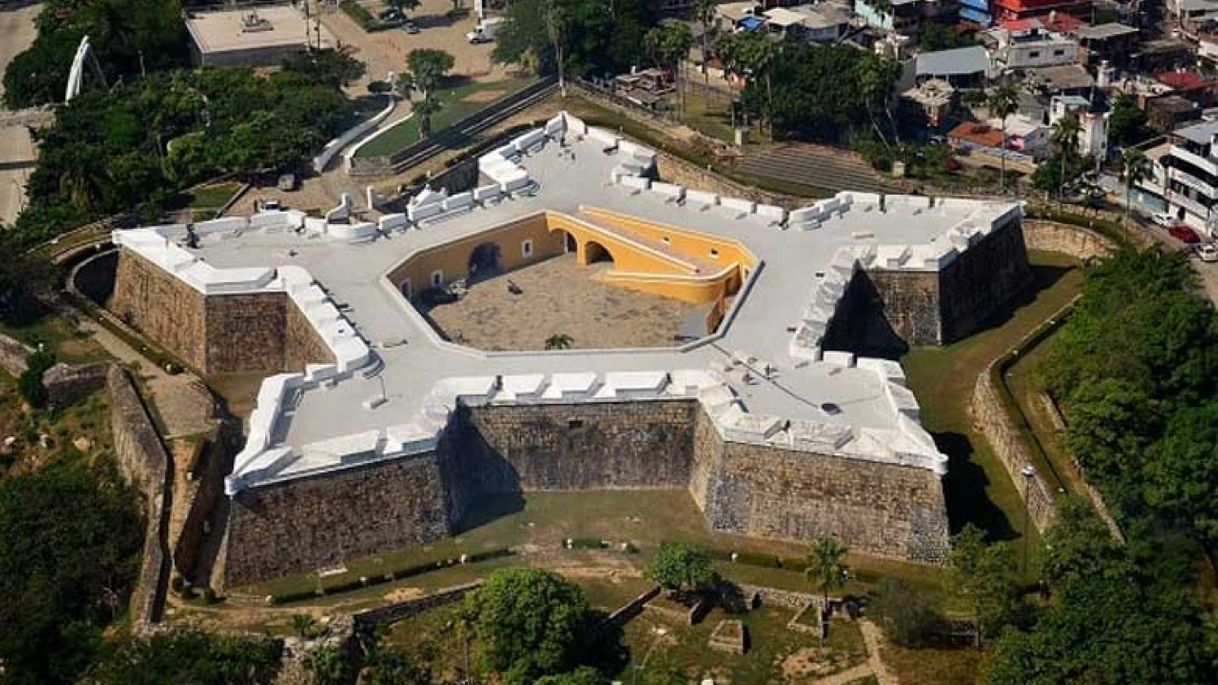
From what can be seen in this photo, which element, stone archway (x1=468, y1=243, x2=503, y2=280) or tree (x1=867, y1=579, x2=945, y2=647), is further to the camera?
stone archway (x1=468, y1=243, x2=503, y2=280)

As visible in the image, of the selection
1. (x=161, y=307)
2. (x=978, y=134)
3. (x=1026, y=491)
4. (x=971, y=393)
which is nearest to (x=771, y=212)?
(x=971, y=393)

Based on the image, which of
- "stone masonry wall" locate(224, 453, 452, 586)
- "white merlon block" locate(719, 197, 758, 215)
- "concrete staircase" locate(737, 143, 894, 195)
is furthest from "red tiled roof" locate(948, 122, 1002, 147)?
"stone masonry wall" locate(224, 453, 452, 586)

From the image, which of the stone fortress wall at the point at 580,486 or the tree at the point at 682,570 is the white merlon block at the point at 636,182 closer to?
the stone fortress wall at the point at 580,486

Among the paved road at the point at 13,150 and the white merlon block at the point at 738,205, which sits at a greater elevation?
the white merlon block at the point at 738,205

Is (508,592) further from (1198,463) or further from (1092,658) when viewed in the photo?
(1198,463)

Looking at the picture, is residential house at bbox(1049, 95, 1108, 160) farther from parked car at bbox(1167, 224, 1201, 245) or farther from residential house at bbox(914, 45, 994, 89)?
parked car at bbox(1167, 224, 1201, 245)

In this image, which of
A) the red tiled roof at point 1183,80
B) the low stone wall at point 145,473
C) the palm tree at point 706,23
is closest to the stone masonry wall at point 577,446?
the low stone wall at point 145,473
